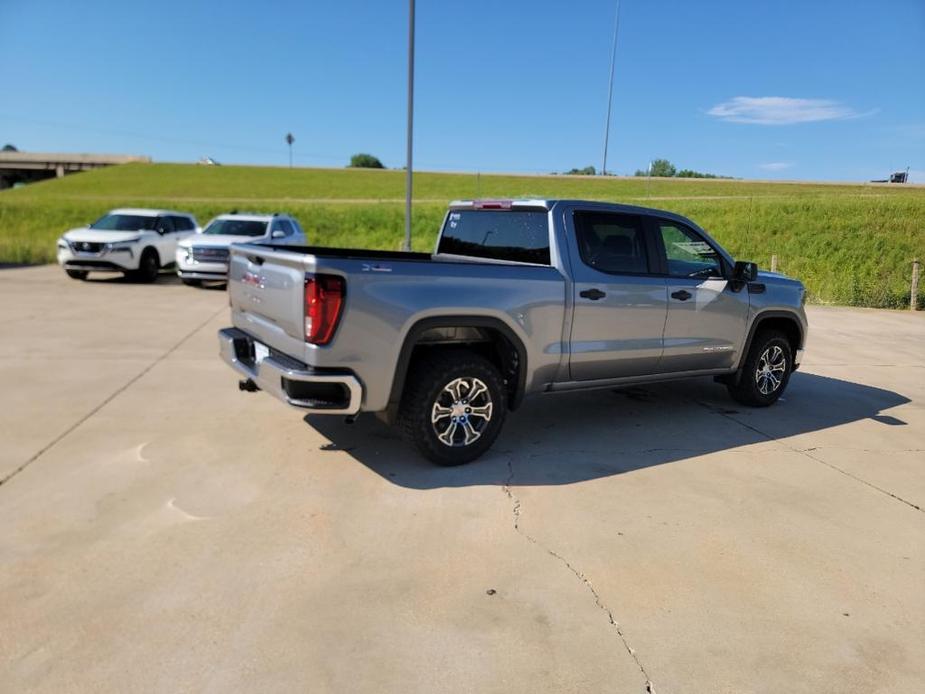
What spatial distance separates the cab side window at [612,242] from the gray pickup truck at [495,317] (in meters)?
0.01

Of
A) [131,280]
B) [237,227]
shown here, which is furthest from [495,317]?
[131,280]

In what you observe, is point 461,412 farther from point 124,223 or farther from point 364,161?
point 364,161

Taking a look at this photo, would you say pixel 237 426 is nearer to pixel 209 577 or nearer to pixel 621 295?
pixel 209 577

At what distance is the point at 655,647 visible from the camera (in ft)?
8.52

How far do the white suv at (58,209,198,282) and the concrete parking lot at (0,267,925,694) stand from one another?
9.16 metres

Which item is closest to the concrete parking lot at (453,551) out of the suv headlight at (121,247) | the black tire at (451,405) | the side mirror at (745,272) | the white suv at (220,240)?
the black tire at (451,405)

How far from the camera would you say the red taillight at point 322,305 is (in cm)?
359

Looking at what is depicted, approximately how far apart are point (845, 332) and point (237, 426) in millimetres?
10449

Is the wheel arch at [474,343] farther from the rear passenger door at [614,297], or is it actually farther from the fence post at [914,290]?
the fence post at [914,290]

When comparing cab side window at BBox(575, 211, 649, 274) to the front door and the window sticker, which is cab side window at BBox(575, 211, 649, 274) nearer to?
the front door

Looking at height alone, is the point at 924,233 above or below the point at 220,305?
above

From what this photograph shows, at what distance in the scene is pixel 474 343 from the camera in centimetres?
457

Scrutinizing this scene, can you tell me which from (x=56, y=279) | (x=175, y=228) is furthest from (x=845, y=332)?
(x=56, y=279)

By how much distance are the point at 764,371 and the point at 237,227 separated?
12.3m
